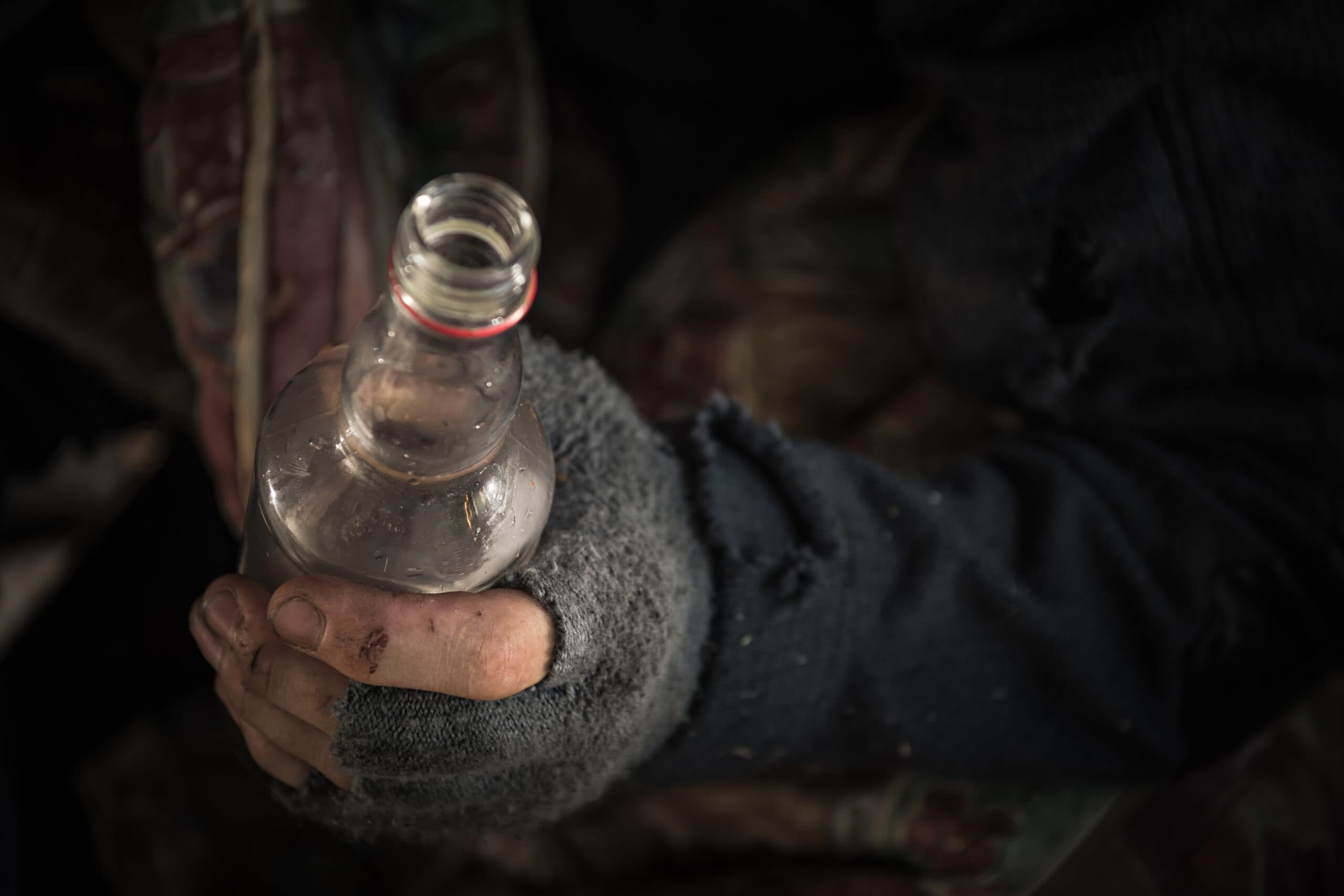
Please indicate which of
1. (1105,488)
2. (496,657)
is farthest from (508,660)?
(1105,488)

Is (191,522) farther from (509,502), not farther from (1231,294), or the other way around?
(1231,294)

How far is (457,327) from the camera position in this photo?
0.24 m

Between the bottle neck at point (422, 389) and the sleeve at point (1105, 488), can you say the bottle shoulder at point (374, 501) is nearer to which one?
the bottle neck at point (422, 389)

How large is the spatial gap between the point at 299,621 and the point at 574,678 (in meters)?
0.10

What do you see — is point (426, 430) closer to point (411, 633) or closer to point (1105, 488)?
point (411, 633)

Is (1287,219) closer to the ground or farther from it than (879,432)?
farther from it

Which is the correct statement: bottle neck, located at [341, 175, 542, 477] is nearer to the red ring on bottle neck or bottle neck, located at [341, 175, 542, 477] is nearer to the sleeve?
the red ring on bottle neck

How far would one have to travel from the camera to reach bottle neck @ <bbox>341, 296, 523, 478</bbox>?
25 cm

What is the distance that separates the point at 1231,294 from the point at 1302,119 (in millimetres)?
89

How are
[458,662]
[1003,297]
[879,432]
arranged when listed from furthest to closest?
1. [879,432]
2. [1003,297]
3. [458,662]

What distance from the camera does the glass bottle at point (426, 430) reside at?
24 cm

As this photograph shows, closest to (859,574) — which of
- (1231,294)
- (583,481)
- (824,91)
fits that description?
(583,481)

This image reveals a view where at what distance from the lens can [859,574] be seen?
0.42 meters

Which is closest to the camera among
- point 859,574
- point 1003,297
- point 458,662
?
point 458,662
